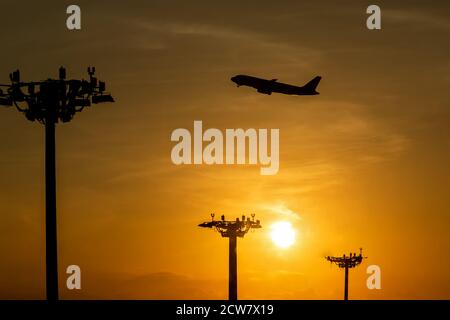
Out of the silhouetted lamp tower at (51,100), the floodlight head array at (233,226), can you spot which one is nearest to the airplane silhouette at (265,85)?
the floodlight head array at (233,226)

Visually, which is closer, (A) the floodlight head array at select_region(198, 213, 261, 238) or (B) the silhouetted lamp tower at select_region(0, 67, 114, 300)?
(B) the silhouetted lamp tower at select_region(0, 67, 114, 300)

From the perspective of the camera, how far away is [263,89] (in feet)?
454

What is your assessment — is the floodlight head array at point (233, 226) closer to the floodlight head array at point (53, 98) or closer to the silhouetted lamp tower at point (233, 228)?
the silhouetted lamp tower at point (233, 228)

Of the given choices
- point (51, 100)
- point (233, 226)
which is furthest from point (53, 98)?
point (233, 226)

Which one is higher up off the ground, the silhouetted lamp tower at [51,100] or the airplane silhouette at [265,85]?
the airplane silhouette at [265,85]

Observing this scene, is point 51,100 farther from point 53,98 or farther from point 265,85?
point 265,85

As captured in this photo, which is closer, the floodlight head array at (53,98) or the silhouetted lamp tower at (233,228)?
the floodlight head array at (53,98)

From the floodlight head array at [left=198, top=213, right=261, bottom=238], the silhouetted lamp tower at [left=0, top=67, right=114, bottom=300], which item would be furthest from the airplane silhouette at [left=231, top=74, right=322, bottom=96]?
the silhouetted lamp tower at [left=0, top=67, right=114, bottom=300]

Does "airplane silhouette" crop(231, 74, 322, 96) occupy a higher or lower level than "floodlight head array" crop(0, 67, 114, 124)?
higher

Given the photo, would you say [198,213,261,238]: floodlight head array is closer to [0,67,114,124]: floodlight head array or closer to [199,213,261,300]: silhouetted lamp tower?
[199,213,261,300]: silhouetted lamp tower

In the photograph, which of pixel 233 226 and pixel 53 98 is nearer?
pixel 53 98

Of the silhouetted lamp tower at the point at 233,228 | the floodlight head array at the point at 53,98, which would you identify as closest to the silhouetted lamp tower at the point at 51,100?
the floodlight head array at the point at 53,98

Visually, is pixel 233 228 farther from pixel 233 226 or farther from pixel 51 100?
pixel 51 100
